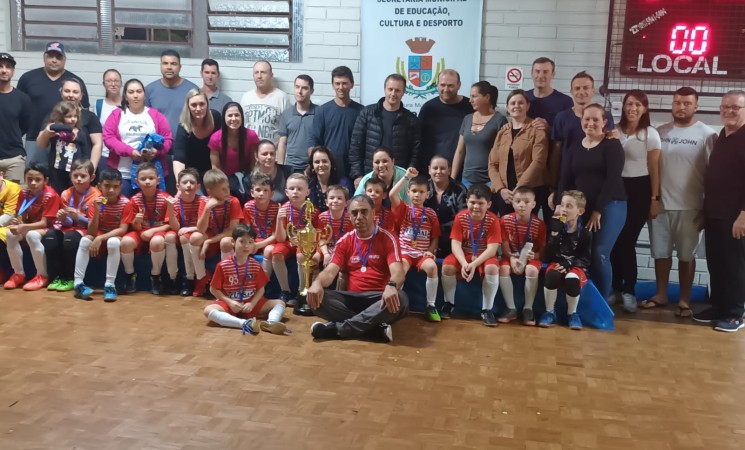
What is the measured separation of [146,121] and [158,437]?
3.62 m

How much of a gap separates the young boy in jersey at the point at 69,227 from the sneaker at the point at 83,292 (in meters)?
0.23

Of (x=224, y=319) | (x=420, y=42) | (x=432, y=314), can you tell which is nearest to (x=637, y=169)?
(x=432, y=314)

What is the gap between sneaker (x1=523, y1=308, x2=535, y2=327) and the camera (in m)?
4.53

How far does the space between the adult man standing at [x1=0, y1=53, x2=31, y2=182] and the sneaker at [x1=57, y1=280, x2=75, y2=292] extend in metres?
1.25

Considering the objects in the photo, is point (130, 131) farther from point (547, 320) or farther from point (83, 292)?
point (547, 320)

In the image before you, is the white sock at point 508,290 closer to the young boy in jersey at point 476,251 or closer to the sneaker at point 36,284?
the young boy in jersey at point 476,251

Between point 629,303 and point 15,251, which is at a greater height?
point 15,251

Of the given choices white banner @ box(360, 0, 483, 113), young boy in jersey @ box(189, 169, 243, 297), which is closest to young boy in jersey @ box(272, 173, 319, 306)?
young boy in jersey @ box(189, 169, 243, 297)

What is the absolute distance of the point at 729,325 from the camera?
455cm

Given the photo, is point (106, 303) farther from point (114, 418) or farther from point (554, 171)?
→ point (554, 171)

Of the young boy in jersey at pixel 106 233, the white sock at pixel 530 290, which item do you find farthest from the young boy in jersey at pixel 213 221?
the white sock at pixel 530 290

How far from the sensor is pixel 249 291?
4430 millimetres

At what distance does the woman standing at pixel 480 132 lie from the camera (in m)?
5.08

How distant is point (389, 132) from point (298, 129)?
95 cm
